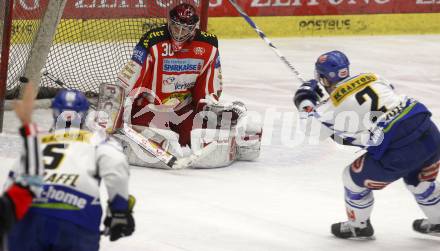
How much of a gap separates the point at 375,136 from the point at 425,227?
0.68 m

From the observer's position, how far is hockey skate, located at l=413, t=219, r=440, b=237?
579 centimetres

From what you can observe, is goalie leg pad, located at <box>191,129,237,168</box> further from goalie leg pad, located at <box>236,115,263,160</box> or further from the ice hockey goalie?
goalie leg pad, located at <box>236,115,263,160</box>

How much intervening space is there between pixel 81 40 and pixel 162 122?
6.71 feet

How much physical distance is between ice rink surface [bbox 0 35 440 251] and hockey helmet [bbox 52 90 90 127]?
142 centimetres

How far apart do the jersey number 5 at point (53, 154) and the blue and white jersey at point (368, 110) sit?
1.92 m

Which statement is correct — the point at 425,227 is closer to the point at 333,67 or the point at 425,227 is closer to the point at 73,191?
the point at 333,67

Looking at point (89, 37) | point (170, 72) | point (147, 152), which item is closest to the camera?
point (147, 152)

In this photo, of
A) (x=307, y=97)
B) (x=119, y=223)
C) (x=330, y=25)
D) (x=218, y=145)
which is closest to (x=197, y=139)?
(x=218, y=145)

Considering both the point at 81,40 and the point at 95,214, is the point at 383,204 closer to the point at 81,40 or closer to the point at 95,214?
the point at 95,214

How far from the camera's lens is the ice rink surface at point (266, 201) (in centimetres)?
565

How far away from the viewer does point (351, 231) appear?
18.8ft

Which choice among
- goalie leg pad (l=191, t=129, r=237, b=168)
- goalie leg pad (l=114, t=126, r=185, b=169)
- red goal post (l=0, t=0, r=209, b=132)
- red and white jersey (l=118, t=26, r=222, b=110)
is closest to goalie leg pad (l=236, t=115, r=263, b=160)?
goalie leg pad (l=191, t=129, r=237, b=168)

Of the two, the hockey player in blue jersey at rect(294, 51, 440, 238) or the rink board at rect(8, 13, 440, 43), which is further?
the rink board at rect(8, 13, 440, 43)

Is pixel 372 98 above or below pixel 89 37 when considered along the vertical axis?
above
